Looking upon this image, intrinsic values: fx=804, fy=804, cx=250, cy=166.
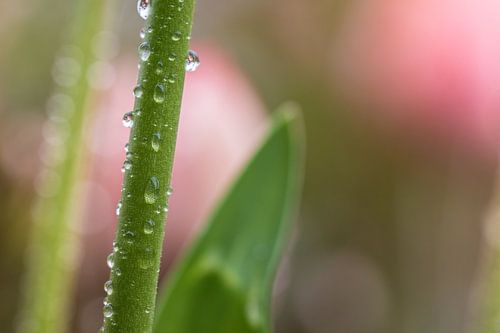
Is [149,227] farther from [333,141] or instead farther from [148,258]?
[333,141]

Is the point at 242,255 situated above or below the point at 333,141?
below

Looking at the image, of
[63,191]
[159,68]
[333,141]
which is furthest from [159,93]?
[333,141]

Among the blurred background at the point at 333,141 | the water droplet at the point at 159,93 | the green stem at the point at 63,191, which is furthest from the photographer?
the blurred background at the point at 333,141

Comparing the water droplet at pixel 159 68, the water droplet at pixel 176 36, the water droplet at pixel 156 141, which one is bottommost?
the water droplet at pixel 156 141

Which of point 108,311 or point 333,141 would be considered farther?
point 333,141

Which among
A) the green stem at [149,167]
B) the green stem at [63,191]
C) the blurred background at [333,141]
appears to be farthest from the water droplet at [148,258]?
the blurred background at [333,141]

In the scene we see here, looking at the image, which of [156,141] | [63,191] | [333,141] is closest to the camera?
[156,141]

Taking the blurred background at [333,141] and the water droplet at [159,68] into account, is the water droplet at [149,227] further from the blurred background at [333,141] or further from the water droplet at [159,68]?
the blurred background at [333,141]
